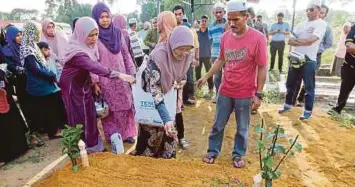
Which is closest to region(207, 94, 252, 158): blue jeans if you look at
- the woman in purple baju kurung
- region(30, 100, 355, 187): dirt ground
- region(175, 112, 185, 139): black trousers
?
region(30, 100, 355, 187): dirt ground

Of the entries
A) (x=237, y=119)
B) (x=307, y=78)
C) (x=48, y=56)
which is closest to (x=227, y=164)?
(x=237, y=119)

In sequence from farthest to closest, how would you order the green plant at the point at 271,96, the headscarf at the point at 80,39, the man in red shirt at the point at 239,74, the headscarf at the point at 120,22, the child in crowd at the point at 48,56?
the green plant at the point at 271,96 < the headscarf at the point at 120,22 < the child in crowd at the point at 48,56 < the headscarf at the point at 80,39 < the man in red shirt at the point at 239,74

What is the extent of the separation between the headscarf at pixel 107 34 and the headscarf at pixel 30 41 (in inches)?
32.1

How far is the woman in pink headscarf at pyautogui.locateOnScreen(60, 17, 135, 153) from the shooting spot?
290 centimetres

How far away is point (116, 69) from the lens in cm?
357

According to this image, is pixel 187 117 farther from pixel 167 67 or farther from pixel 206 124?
pixel 167 67

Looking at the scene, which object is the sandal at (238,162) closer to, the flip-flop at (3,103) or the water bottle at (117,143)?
the water bottle at (117,143)

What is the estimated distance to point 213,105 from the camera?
5832 millimetres

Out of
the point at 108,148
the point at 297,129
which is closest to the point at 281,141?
the point at 297,129

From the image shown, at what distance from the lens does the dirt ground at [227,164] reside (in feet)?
7.95

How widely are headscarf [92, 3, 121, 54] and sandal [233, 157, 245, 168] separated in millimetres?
1851

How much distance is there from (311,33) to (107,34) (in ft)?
9.34

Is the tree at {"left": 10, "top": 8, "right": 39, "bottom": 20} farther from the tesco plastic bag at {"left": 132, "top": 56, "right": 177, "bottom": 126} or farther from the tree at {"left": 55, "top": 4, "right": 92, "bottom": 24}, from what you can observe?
the tesco plastic bag at {"left": 132, "top": 56, "right": 177, "bottom": 126}

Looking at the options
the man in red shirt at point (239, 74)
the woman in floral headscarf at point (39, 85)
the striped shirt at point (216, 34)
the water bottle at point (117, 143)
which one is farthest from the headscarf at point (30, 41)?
the striped shirt at point (216, 34)
